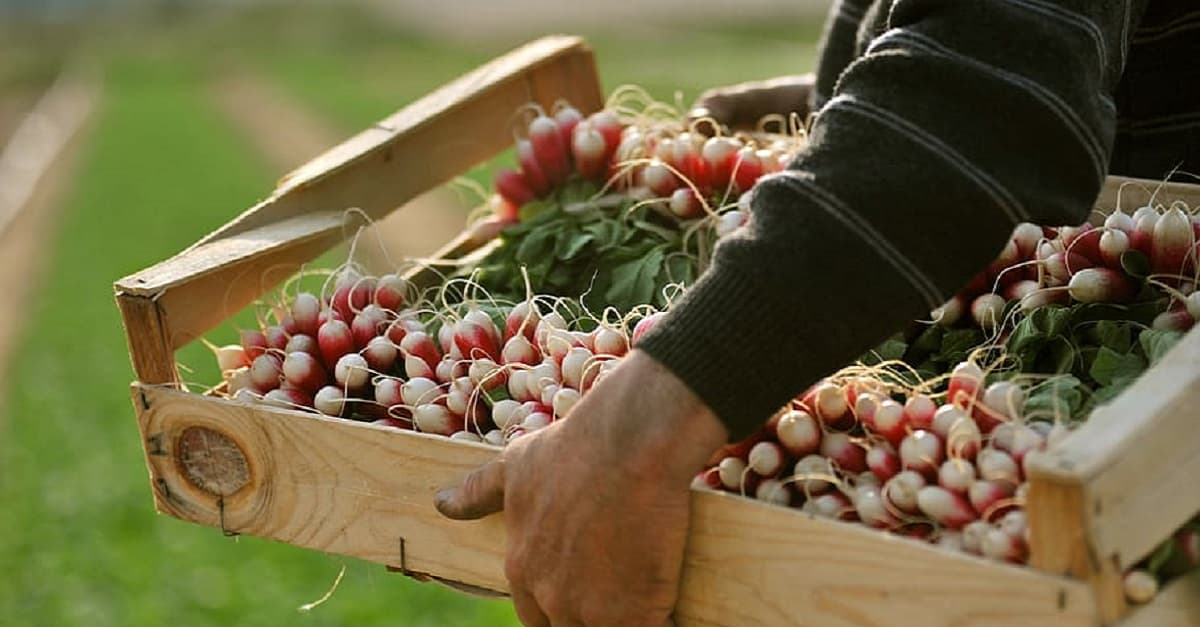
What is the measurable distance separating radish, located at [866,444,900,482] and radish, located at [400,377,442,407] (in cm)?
65

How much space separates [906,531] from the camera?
163 centimetres

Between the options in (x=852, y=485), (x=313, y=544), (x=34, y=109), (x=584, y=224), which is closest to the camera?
(x=852, y=485)

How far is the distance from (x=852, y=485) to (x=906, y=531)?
0.35 feet

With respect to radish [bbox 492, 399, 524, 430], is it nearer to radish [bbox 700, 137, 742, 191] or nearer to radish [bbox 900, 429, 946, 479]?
radish [bbox 900, 429, 946, 479]

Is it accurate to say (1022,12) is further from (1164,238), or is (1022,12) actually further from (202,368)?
(202,368)

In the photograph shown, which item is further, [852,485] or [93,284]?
[93,284]

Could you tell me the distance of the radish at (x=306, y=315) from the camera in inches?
90.5

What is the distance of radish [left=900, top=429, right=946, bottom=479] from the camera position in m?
1.63

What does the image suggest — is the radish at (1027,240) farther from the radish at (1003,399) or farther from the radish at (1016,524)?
the radish at (1016,524)

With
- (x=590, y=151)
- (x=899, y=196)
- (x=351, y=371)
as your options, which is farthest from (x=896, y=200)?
(x=590, y=151)

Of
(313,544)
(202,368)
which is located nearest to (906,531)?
(313,544)

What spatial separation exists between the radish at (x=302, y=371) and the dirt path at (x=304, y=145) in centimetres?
33

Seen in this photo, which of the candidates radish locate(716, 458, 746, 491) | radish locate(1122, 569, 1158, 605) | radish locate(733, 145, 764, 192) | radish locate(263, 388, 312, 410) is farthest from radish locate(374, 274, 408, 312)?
radish locate(1122, 569, 1158, 605)

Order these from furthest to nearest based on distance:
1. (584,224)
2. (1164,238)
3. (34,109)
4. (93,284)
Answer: (34,109) < (93,284) < (584,224) < (1164,238)
